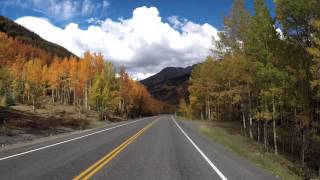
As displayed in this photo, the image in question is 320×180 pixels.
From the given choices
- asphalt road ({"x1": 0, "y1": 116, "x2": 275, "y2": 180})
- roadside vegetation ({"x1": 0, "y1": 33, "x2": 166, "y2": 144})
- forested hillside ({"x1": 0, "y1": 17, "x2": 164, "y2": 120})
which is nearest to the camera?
asphalt road ({"x1": 0, "y1": 116, "x2": 275, "y2": 180})

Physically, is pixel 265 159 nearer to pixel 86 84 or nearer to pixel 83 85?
pixel 86 84

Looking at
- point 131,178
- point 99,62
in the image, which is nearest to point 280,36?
point 131,178

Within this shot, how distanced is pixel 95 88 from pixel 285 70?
40.8m

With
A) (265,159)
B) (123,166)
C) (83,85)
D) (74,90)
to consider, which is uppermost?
(83,85)

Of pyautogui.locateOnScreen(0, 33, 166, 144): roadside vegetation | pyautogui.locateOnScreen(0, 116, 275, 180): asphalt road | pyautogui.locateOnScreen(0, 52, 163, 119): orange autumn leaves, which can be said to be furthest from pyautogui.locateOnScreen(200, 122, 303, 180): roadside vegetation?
pyautogui.locateOnScreen(0, 52, 163, 119): orange autumn leaves

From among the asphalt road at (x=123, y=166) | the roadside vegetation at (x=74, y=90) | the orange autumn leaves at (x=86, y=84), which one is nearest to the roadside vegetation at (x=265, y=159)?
the asphalt road at (x=123, y=166)

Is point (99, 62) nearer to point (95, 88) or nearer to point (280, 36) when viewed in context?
point (95, 88)

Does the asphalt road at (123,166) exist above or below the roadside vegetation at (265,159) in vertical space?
above

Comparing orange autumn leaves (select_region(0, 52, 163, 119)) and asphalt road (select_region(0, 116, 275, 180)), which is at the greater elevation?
orange autumn leaves (select_region(0, 52, 163, 119))

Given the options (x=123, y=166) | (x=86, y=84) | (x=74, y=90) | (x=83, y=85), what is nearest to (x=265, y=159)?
(x=123, y=166)

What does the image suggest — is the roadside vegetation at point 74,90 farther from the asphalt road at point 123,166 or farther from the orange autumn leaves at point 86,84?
the asphalt road at point 123,166

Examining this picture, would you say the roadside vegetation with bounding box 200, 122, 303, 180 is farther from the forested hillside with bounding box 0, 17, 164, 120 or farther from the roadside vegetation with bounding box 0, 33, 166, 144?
the forested hillside with bounding box 0, 17, 164, 120

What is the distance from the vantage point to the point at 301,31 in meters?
20.3

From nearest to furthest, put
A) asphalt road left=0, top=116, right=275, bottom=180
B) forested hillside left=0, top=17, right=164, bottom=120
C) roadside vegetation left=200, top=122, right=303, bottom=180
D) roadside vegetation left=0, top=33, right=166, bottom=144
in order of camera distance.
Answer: asphalt road left=0, top=116, right=275, bottom=180 → roadside vegetation left=200, top=122, right=303, bottom=180 → roadside vegetation left=0, top=33, right=166, bottom=144 → forested hillside left=0, top=17, right=164, bottom=120
